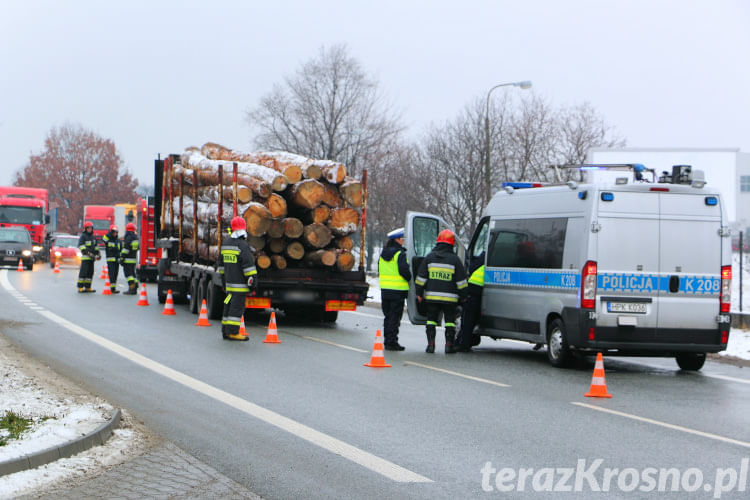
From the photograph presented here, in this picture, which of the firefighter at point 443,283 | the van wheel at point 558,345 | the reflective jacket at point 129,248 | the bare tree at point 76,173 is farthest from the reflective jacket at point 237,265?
the bare tree at point 76,173

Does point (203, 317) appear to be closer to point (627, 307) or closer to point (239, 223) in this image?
point (239, 223)

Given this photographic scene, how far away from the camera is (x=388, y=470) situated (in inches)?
281

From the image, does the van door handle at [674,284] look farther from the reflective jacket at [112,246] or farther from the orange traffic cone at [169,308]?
the reflective jacket at [112,246]

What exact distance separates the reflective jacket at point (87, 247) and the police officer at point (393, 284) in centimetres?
1371

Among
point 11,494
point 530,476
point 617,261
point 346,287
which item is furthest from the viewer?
point 346,287

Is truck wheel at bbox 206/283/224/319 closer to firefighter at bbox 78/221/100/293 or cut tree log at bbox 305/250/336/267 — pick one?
cut tree log at bbox 305/250/336/267

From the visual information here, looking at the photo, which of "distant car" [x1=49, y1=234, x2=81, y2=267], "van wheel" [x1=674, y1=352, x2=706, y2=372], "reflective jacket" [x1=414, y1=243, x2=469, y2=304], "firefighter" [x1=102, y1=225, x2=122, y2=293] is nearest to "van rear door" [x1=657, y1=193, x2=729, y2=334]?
"van wheel" [x1=674, y1=352, x2=706, y2=372]

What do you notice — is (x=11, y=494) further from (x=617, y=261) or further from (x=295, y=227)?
(x=295, y=227)

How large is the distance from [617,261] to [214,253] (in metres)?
9.19

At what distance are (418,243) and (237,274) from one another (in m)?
2.89

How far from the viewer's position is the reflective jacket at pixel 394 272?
1562 centimetres

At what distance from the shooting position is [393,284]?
15.7 m

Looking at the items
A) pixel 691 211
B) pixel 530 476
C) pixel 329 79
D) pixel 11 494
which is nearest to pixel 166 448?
pixel 11 494

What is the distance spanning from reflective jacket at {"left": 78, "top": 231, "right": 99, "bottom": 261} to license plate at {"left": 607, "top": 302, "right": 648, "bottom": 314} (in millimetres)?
17681
